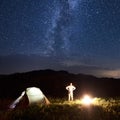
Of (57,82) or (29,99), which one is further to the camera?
(57,82)

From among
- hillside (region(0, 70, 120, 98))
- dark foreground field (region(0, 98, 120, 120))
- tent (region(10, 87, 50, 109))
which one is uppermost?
hillside (region(0, 70, 120, 98))

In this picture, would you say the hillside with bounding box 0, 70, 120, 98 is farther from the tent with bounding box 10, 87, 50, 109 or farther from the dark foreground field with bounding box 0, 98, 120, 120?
the dark foreground field with bounding box 0, 98, 120, 120

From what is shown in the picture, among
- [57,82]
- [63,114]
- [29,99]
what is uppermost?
[57,82]

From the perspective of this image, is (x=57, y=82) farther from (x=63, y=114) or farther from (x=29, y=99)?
(x=63, y=114)

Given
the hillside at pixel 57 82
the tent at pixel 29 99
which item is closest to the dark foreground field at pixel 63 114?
the tent at pixel 29 99

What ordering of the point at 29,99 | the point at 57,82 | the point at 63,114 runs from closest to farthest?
the point at 63,114, the point at 29,99, the point at 57,82

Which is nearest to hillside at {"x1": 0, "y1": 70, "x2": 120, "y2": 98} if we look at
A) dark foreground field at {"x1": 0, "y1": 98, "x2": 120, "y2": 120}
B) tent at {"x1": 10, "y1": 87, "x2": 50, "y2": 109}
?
tent at {"x1": 10, "y1": 87, "x2": 50, "y2": 109}

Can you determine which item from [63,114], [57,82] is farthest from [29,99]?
[57,82]

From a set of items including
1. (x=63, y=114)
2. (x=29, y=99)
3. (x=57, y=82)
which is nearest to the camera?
(x=63, y=114)

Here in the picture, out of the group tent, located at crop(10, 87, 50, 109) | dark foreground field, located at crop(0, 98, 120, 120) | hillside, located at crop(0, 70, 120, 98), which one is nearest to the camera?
dark foreground field, located at crop(0, 98, 120, 120)

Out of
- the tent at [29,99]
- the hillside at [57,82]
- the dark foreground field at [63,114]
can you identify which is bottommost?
the dark foreground field at [63,114]

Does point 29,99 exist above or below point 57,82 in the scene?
below

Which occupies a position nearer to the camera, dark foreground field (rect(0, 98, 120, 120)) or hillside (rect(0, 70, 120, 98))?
dark foreground field (rect(0, 98, 120, 120))

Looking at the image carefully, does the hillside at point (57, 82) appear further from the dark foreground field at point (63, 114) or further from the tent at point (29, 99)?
the dark foreground field at point (63, 114)
